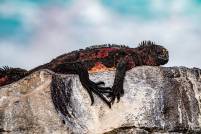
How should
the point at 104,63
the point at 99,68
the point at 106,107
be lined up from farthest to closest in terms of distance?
the point at 104,63 < the point at 99,68 < the point at 106,107

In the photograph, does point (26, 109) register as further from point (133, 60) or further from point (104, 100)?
point (133, 60)

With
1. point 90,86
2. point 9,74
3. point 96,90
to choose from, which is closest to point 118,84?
point 96,90

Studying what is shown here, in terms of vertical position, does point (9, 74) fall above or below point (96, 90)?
above

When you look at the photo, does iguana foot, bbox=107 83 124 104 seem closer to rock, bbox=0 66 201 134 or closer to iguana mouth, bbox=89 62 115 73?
rock, bbox=0 66 201 134

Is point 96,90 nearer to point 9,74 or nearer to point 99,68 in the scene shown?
point 99,68

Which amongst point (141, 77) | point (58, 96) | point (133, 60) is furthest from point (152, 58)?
point (58, 96)

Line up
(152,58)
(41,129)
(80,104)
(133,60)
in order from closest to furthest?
(41,129)
(80,104)
(133,60)
(152,58)

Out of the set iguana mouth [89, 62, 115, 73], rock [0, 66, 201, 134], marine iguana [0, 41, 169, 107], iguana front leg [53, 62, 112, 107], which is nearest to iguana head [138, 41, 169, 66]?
marine iguana [0, 41, 169, 107]
